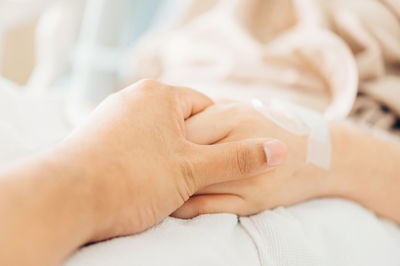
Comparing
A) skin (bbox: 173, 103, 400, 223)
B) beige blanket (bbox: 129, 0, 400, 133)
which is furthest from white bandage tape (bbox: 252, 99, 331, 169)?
beige blanket (bbox: 129, 0, 400, 133)

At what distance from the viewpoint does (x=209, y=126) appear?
1.73ft

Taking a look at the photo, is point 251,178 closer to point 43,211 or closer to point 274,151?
point 274,151

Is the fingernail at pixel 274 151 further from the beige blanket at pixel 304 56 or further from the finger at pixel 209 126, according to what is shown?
the beige blanket at pixel 304 56

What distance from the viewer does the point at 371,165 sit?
24.6 inches

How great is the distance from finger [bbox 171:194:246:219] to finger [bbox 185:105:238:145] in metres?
0.07

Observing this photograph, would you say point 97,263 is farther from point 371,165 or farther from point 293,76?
point 293,76

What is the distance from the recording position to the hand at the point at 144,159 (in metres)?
0.40

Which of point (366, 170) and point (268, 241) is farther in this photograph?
point (366, 170)

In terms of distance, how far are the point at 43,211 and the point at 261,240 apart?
235mm

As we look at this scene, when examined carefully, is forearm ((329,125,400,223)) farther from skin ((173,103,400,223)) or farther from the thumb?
the thumb

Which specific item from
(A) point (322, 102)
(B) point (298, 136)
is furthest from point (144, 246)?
(A) point (322, 102)

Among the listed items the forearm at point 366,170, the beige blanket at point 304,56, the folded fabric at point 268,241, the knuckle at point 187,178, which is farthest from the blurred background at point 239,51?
the knuckle at point 187,178

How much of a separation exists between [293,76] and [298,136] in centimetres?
37

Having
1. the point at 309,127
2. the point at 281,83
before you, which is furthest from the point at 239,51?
the point at 309,127
